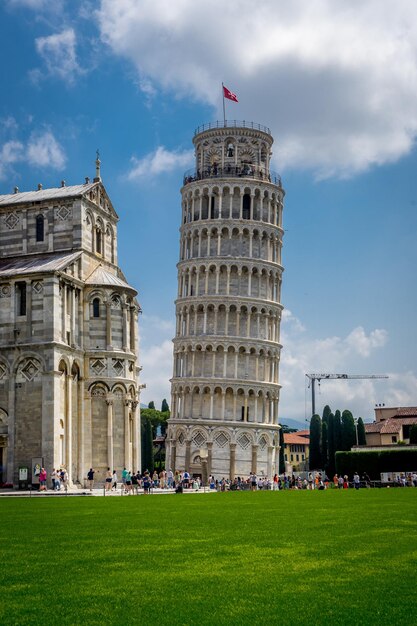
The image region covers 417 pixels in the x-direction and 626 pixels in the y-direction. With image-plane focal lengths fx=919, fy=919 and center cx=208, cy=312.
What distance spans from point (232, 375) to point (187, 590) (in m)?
84.8

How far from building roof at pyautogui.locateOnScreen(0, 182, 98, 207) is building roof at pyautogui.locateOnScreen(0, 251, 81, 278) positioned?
13.6 ft

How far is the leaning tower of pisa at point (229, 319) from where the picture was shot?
3868 inches

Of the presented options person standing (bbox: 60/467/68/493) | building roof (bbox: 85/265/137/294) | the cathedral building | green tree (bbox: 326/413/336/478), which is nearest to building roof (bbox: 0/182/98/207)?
the cathedral building

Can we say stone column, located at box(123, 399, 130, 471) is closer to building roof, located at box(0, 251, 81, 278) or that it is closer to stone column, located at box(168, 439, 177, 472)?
building roof, located at box(0, 251, 81, 278)

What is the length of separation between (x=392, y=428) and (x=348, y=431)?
6305 millimetres

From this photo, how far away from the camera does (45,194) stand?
6650cm

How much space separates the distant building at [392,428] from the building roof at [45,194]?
58.0 metres

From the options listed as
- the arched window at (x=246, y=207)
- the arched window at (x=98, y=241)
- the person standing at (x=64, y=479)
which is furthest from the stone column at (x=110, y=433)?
the arched window at (x=246, y=207)

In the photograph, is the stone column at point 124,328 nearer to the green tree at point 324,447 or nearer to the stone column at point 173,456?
the stone column at point 173,456

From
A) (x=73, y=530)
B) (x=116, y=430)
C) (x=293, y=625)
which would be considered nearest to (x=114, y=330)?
(x=116, y=430)

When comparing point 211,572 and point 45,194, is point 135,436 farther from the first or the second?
point 211,572

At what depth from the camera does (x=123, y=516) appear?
29203 millimetres

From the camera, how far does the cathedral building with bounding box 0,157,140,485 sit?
187 feet

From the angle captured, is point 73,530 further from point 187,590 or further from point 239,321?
point 239,321
